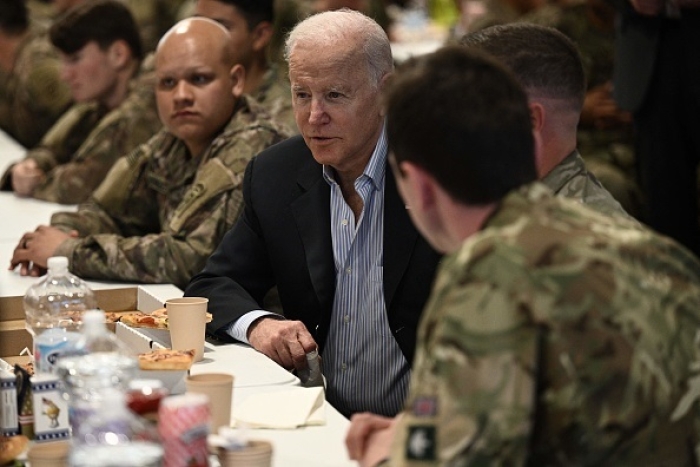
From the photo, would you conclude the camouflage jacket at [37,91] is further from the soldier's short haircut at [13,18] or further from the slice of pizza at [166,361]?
the slice of pizza at [166,361]

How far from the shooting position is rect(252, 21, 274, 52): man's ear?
464cm

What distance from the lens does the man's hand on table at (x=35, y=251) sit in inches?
141

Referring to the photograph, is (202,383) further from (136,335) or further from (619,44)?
(619,44)

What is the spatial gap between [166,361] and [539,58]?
Result: 0.98 meters

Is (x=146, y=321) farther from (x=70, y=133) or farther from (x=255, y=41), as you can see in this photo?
(x=70, y=133)

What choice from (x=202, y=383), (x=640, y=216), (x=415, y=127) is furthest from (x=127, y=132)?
(x=415, y=127)

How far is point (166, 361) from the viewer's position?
231cm

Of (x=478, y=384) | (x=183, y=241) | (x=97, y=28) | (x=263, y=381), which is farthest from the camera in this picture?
(x=97, y=28)

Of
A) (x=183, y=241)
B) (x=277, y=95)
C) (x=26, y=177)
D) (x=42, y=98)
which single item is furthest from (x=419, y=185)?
(x=42, y=98)

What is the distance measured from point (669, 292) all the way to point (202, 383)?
771 millimetres

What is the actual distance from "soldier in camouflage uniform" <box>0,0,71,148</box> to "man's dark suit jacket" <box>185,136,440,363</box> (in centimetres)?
320

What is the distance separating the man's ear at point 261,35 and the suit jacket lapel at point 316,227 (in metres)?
1.63

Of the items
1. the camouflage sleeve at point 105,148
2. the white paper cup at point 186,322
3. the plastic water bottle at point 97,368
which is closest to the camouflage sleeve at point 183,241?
the white paper cup at point 186,322

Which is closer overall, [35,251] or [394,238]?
[394,238]
